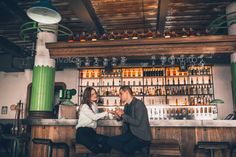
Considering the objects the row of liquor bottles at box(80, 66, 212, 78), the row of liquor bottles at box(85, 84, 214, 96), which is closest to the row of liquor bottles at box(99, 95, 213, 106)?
the row of liquor bottles at box(85, 84, 214, 96)

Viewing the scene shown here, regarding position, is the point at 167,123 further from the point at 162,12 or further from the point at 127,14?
the point at 127,14

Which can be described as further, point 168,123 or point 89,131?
Result: point 168,123

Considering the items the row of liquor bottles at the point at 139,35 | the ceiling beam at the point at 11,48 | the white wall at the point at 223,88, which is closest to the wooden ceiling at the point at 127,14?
the row of liquor bottles at the point at 139,35

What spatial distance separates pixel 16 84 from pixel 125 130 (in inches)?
278

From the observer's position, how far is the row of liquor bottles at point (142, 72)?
7543 millimetres

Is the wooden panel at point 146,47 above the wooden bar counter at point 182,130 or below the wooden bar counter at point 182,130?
above

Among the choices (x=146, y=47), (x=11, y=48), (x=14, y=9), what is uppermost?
(x=14, y=9)

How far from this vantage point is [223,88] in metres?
7.78

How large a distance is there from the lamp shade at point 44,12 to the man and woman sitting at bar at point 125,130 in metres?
1.32

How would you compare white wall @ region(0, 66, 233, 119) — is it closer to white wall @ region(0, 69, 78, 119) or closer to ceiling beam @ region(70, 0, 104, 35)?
white wall @ region(0, 69, 78, 119)

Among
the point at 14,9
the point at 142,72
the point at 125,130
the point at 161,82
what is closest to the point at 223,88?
the point at 161,82

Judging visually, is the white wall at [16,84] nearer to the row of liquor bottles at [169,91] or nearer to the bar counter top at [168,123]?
the row of liquor bottles at [169,91]

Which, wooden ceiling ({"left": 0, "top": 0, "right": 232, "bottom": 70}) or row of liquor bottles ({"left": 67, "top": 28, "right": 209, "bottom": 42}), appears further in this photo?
wooden ceiling ({"left": 0, "top": 0, "right": 232, "bottom": 70})

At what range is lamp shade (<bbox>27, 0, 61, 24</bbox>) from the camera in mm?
3527
